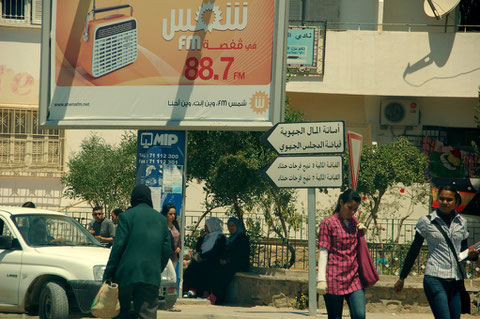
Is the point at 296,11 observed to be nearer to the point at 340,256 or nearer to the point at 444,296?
the point at 340,256

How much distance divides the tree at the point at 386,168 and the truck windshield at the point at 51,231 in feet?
23.4

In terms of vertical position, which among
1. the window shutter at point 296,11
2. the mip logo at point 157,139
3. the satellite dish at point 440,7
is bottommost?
the mip logo at point 157,139

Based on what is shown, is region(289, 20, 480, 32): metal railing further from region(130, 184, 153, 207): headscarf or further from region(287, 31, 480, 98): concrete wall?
region(130, 184, 153, 207): headscarf

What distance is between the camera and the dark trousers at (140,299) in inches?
267

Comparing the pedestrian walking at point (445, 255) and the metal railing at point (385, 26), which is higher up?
the metal railing at point (385, 26)

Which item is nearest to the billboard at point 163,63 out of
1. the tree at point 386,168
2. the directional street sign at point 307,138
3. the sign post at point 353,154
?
the directional street sign at point 307,138

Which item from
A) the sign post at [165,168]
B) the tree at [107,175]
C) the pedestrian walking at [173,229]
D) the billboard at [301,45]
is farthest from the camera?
the billboard at [301,45]

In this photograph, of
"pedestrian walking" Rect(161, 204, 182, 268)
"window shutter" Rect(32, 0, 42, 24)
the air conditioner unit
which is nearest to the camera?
"pedestrian walking" Rect(161, 204, 182, 268)

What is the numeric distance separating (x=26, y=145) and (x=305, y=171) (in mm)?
12473

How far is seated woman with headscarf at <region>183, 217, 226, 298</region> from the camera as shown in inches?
504

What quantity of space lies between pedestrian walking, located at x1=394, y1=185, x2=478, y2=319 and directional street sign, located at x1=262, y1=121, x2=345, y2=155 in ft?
11.1

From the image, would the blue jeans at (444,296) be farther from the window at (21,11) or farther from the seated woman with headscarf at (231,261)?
the window at (21,11)

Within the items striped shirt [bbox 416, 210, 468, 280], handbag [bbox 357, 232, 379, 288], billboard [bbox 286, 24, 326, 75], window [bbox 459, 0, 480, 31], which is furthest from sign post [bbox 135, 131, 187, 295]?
window [bbox 459, 0, 480, 31]

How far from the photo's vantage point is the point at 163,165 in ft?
40.2
